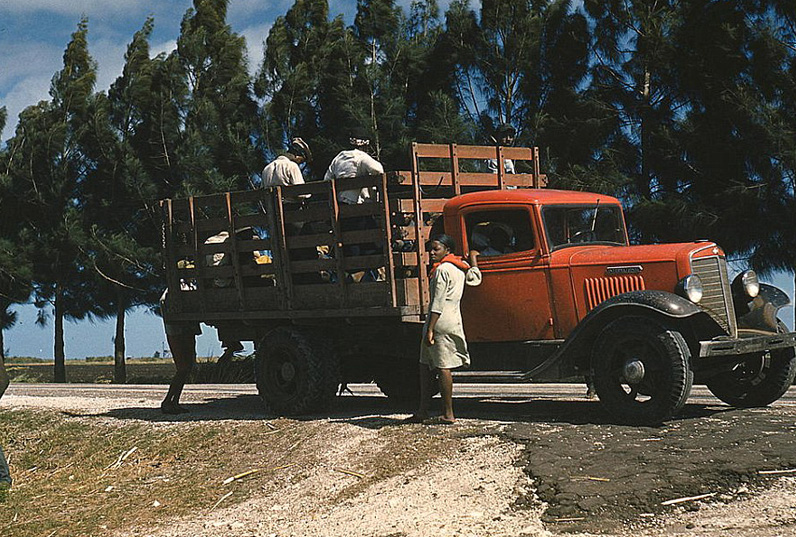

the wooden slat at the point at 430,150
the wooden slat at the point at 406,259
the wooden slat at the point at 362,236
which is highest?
the wooden slat at the point at 430,150

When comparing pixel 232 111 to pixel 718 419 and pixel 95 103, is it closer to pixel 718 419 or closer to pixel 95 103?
pixel 95 103

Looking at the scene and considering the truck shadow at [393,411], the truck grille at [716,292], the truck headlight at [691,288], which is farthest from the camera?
the truck shadow at [393,411]

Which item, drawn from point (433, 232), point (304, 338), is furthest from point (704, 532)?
point (304, 338)

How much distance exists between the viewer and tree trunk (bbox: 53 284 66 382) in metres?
32.8

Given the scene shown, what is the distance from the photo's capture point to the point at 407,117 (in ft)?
89.9

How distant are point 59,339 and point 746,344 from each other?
1070 inches

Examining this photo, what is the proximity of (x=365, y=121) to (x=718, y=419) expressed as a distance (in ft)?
56.5

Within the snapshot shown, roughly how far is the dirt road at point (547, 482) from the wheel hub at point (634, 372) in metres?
0.47

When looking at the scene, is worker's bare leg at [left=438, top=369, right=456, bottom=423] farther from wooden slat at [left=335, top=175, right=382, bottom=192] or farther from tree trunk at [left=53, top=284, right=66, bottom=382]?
tree trunk at [left=53, top=284, right=66, bottom=382]

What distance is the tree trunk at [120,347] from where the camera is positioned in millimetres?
31234

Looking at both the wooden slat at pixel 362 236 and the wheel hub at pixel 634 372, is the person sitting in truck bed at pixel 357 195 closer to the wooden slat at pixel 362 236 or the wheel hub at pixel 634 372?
the wooden slat at pixel 362 236

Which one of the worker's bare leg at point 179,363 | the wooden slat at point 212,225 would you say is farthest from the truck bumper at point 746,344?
the worker's bare leg at point 179,363

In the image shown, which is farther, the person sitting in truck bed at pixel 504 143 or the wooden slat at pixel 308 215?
the person sitting in truck bed at pixel 504 143

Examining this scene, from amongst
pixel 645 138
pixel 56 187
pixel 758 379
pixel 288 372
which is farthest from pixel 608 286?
pixel 56 187
